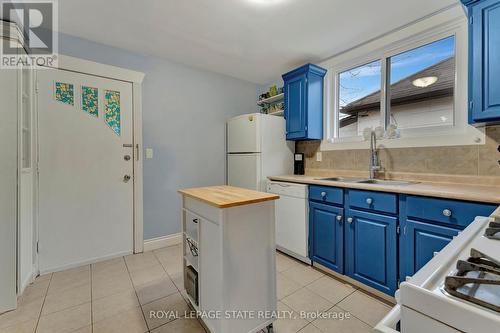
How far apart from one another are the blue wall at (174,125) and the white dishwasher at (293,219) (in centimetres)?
122

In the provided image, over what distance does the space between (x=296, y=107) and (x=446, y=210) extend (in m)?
1.99

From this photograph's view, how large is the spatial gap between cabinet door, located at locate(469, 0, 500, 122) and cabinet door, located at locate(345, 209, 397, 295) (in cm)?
98

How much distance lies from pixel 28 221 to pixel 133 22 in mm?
2081

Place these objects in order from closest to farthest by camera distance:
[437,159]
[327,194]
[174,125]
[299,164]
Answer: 1. [437,159]
2. [327,194]
3. [174,125]
4. [299,164]

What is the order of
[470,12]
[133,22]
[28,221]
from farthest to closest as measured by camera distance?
1. [133,22]
2. [28,221]
3. [470,12]

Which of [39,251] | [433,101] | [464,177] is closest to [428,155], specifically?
[464,177]

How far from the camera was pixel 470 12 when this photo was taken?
1641 mm

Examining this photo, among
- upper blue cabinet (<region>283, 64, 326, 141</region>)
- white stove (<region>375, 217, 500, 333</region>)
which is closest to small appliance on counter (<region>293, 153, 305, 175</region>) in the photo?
upper blue cabinet (<region>283, 64, 326, 141</region>)

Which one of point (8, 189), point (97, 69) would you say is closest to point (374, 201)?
point (8, 189)

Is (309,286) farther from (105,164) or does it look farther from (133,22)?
(133,22)

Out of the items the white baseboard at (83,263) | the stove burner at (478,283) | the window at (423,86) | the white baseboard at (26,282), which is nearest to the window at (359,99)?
the window at (423,86)

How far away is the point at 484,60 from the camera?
5.21 feet

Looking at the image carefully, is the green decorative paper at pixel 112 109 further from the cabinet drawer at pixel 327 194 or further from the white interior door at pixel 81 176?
the cabinet drawer at pixel 327 194

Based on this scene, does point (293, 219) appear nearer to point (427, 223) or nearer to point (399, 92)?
point (427, 223)
